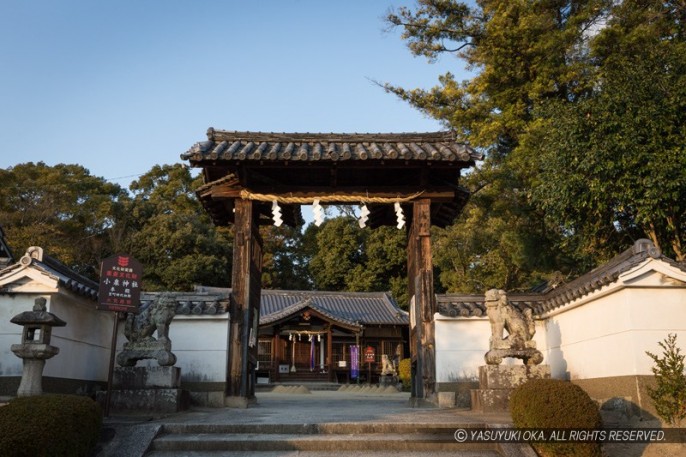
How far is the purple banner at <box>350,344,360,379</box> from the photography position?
34438mm

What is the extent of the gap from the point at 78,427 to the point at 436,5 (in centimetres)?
1818

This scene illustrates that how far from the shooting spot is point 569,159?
462 inches

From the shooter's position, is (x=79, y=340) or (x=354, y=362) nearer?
(x=79, y=340)

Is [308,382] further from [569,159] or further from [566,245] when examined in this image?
[569,159]

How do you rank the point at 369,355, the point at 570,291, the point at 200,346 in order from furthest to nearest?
1. the point at 369,355
2. the point at 200,346
3. the point at 570,291

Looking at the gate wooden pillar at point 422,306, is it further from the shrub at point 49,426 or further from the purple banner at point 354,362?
the purple banner at point 354,362

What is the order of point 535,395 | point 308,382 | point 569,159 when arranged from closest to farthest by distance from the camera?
point 535,395 → point 569,159 → point 308,382

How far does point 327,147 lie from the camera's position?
11.3 m

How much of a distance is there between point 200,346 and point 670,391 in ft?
25.5

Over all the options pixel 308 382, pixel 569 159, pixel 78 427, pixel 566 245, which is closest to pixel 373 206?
pixel 569 159

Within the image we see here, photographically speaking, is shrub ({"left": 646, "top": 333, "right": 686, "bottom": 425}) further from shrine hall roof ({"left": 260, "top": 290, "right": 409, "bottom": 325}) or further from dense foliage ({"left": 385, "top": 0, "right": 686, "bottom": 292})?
shrine hall roof ({"left": 260, "top": 290, "right": 409, "bottom": 325})

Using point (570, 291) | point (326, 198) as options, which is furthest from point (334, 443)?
point (326, 198)

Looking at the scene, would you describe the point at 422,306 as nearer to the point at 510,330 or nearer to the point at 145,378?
the point at 510,330

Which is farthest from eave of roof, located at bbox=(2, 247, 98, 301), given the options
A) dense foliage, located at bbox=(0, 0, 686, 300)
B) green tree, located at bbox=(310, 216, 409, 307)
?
green tree, located at bbox=(310, 216, 409, 307)
